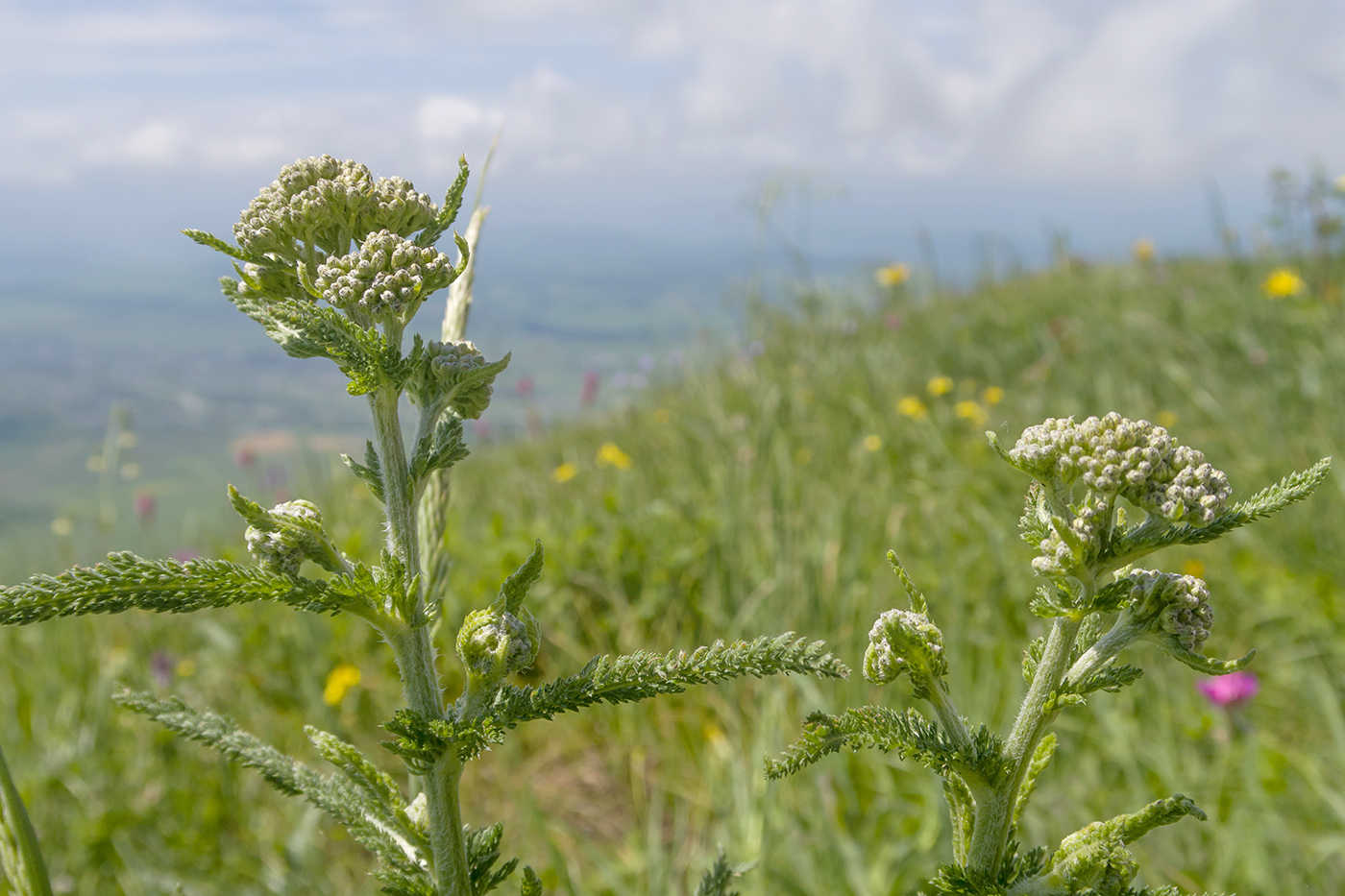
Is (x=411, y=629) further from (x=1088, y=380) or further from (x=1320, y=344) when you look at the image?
(x=1320, y=344)

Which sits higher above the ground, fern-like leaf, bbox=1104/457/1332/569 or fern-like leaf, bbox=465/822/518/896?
fern-like leaf, bbox=1104/457/1332/569

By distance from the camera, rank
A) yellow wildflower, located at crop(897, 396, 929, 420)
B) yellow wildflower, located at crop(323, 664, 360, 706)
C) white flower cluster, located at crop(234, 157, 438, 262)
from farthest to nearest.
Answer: yellow wildflower, located at crop(897, 396, 929, 420) < yellow wildflower, located at crop(323, 664, 360, 706) < white flower cluster, located at crop(234, 157, 438, 262)

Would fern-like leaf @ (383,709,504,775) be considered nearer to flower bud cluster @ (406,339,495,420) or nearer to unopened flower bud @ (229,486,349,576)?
unopened flower bud @ (229,486,349,576)

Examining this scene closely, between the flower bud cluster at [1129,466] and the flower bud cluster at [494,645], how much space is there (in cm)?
60

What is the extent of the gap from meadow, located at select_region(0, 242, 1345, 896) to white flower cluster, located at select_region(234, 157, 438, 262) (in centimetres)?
187

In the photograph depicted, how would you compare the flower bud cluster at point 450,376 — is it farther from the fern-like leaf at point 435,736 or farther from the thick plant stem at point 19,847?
the thick plant stem at point 19,847

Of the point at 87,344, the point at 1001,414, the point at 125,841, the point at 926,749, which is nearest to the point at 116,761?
the point at 125,841

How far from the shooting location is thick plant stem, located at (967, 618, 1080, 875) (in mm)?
955

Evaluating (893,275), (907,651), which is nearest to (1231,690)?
(907,651)

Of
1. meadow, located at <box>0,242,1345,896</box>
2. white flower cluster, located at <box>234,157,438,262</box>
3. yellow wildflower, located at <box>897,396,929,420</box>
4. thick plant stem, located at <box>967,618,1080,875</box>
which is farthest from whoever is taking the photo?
yellow wildflower, located at <box>897,396,929,420</box>

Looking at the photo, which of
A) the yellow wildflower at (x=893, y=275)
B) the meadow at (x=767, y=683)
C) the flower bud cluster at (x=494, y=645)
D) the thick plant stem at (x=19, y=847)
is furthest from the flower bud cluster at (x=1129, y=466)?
the yellow wildflower at (x=893, y=275)

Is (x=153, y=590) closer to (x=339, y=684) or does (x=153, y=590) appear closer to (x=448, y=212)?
(x=448, y=212)

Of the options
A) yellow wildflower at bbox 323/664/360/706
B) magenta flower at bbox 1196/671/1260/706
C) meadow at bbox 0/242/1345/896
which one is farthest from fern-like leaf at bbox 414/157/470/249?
magenta flower at bbox 1196/671/1260/706

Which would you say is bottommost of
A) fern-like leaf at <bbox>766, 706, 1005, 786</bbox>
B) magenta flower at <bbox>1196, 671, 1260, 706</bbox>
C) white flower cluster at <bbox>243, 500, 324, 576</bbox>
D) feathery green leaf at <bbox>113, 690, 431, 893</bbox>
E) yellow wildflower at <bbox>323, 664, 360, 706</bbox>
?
yellow wildflower at <bbox>323, 664, 360, 706</bbox>
